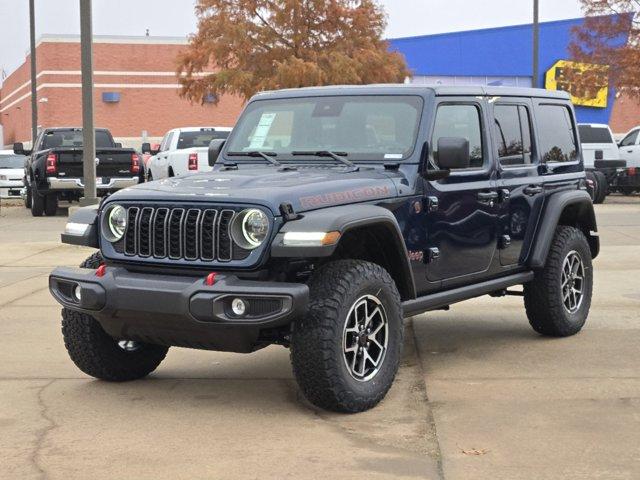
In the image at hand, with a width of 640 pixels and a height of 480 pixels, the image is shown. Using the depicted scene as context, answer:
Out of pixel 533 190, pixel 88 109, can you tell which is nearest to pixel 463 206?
pixel 533 190

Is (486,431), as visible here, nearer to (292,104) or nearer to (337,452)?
(337,452)

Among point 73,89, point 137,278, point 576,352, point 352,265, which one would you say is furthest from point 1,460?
point 73,89

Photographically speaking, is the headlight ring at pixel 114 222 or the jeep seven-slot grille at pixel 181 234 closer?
the jeep seven-slot grille at pixel 181 234

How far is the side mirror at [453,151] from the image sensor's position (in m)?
6.56

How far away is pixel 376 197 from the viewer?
6340 millimetres

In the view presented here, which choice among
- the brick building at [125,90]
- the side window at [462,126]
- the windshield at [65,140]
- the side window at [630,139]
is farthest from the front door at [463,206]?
the brick building at [125,90]

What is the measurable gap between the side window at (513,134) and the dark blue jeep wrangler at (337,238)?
0.01 m

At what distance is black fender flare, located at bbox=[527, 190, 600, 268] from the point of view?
25.7 feet

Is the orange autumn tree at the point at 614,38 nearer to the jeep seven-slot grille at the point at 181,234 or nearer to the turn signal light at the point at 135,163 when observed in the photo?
the turn signal light at the point at 135,163

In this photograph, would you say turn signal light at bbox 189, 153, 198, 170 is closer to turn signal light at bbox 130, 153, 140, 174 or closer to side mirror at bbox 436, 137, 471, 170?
turn signal light at bbox 130, 153, 140, 174

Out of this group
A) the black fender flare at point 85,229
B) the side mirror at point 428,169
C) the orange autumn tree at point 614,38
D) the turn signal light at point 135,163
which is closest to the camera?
the black fender flare at point 85,229

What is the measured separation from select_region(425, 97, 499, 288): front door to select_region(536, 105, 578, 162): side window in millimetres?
884

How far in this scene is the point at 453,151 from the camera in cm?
655

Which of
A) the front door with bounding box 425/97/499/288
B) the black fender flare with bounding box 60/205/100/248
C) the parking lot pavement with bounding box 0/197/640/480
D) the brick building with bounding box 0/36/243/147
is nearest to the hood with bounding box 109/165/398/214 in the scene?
the black fender flare with bounding box 60/205/100/248
